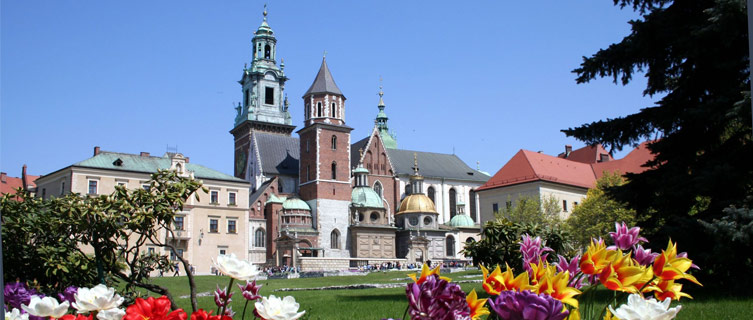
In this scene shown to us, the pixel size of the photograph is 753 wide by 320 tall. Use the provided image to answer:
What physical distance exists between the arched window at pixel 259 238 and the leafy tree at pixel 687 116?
154ft

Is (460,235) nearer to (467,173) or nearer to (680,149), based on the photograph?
(467,173)

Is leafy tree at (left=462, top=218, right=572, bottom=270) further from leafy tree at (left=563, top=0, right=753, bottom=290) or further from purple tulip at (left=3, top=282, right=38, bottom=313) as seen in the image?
purple tulip at (left=3, top=282, right=38, bottom=313)

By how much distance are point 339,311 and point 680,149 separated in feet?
26.8

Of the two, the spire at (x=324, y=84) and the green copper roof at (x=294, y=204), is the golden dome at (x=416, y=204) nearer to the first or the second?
the green copper roof at (x=294, y=204)

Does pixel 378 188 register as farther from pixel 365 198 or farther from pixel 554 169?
pixel 554 169

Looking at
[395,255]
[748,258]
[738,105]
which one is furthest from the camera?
[395,255]

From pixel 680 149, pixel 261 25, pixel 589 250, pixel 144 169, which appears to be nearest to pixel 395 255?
pixel 144 169

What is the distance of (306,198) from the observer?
63125 mm

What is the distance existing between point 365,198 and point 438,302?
61.2 m

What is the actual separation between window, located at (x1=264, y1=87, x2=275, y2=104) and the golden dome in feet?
76.6

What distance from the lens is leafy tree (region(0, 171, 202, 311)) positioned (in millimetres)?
8977

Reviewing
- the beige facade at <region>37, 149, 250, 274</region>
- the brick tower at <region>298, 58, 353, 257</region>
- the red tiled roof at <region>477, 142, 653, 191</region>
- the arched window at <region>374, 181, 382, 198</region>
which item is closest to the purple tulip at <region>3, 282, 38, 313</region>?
the beige facade at <region>37, 149, 250, 274</region>

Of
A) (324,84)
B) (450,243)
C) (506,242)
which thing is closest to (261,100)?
(324,84)

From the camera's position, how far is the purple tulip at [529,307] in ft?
7.53
